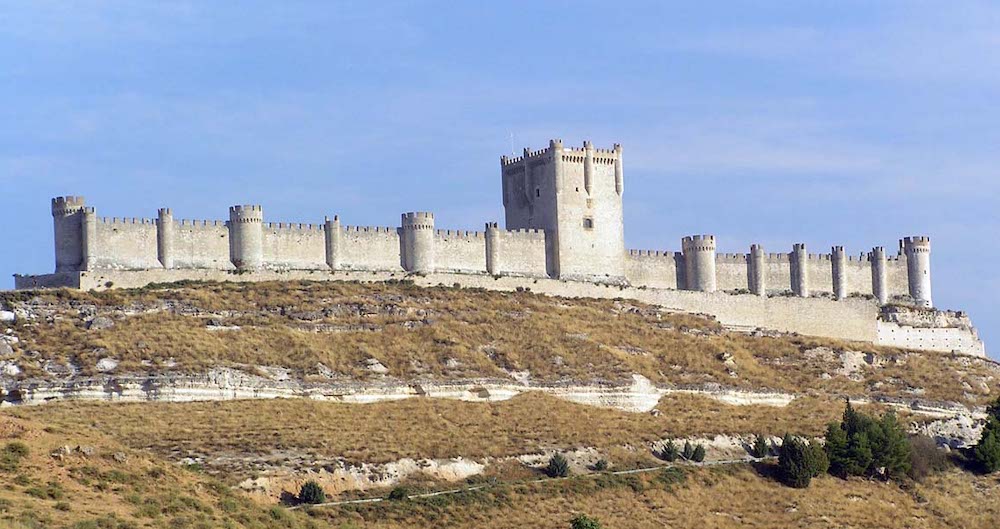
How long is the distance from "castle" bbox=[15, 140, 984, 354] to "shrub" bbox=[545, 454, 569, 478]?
1708 cm

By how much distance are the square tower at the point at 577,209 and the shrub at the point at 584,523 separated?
25.2 metres

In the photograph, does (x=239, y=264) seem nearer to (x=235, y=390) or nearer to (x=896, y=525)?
(x=235, y=390)

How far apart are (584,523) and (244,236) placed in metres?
A: 23.5

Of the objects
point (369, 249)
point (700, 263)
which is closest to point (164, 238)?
point (369, 249)

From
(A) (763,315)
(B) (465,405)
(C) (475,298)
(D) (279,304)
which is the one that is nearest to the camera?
(B) (465,405)

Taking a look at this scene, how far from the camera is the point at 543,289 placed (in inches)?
2975

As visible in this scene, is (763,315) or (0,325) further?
(763,315)

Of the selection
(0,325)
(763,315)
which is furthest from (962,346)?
(0,325)

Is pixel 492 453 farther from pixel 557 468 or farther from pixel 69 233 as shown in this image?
pixel 69 233

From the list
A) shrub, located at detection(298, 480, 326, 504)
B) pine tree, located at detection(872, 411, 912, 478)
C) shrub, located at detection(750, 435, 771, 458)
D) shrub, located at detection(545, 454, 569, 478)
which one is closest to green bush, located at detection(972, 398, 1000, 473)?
pine tree, located at detection(872, 411, 912, 478)

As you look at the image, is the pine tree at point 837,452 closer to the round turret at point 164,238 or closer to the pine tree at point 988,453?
the pine tree at point 988,453

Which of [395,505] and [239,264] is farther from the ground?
[239,264]

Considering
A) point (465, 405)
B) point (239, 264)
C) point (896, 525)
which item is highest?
point (239, 264)

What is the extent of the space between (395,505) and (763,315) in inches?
1237
